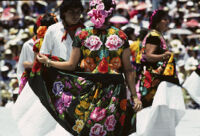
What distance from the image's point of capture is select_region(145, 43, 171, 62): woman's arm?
20.2ft

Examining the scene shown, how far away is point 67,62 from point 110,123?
26.1 inches

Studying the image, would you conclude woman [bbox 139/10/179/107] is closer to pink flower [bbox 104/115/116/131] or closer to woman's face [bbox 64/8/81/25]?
woman's face [bbox 64/8/81/25]

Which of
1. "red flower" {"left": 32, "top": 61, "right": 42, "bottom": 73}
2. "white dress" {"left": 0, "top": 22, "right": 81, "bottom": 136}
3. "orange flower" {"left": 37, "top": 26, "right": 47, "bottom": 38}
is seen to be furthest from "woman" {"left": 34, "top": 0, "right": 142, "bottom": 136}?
"orange flower" {"left": 37, "top": 26, "right": 47, "bottom": 38}

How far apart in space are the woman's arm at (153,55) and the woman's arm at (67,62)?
1929mm

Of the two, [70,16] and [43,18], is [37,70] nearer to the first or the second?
[70,16]

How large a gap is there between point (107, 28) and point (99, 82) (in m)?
0.49

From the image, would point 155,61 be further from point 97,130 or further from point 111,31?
point 97,130

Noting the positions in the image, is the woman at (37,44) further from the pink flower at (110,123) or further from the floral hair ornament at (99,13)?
the pink flower at (110,123)

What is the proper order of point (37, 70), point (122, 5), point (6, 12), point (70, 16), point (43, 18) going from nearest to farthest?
1. point (37, 70)
2. point (70, 16)
3. point (43, 18)
4. point (122, 5)
5. point (6, 12)

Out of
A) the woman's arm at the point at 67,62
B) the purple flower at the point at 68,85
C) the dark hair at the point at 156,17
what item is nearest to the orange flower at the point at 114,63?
the woman's arm at the point at 67,62

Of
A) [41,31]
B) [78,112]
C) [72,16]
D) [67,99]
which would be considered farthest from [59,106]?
[41,31]

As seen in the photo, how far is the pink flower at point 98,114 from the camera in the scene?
432 cm

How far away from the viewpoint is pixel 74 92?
448 cm

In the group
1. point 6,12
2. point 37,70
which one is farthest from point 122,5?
point 37,70
